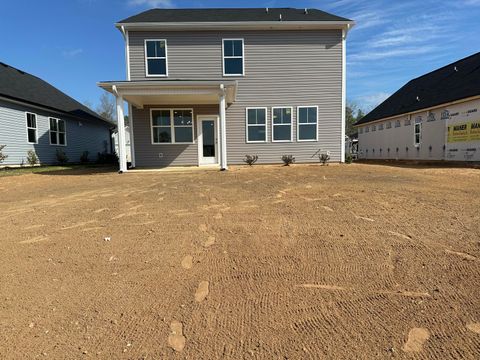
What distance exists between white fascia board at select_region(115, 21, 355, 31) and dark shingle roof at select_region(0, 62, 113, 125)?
592 cm

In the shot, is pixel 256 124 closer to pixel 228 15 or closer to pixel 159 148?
pixel 159 148

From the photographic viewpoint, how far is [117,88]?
39.0 ft

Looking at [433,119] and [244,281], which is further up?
[433,119]

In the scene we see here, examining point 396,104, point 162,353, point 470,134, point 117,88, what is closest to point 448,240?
point 162,353

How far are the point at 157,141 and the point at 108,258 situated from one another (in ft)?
39.2

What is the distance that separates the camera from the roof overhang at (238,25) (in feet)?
47.6

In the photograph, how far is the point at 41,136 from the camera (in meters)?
17.2

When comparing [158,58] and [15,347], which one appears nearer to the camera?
[15,347]

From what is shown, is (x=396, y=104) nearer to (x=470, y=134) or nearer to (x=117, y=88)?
(x=470, y=134)

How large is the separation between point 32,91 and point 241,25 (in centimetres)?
1197

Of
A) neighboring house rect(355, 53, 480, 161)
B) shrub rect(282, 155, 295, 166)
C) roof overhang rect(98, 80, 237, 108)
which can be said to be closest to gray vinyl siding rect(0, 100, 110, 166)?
roof overhang rect(98, 80, 237, 108)

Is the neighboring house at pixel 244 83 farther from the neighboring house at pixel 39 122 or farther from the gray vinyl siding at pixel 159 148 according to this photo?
the neighboring house at pixel 39 122

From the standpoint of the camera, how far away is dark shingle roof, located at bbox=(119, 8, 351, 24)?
49.9ft

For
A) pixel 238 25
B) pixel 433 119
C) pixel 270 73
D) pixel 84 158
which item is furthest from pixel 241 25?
pixel 84 158
